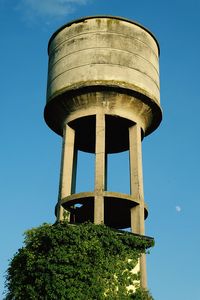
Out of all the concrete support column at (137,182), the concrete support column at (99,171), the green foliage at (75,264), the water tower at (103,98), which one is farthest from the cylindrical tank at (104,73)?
the green foliage at (75,264)

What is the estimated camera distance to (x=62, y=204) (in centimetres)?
1953

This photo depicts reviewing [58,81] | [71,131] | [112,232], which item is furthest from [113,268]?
[58,81]

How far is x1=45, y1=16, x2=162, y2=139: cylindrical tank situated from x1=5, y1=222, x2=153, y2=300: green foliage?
526 cm

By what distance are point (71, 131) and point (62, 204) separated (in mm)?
3339

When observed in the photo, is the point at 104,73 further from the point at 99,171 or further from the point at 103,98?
the point at 99,171

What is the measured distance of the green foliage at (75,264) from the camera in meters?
16.6

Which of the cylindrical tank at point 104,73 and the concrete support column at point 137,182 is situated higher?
the cylindrical tank at point 104,73

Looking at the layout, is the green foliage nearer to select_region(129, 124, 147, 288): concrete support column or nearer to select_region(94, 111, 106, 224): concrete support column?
select_region(129, 124, 147, 288): concrete support column

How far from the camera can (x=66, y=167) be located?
20.3 metres

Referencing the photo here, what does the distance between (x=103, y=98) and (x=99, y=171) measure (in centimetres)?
307

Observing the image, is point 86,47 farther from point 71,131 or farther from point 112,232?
point 112,232

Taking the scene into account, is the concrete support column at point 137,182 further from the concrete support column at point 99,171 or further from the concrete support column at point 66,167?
the concrete support column at point 66,167

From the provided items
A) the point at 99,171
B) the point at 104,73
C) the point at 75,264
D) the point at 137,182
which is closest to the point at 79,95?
the point at 104,73

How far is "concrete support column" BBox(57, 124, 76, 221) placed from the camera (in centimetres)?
1978
